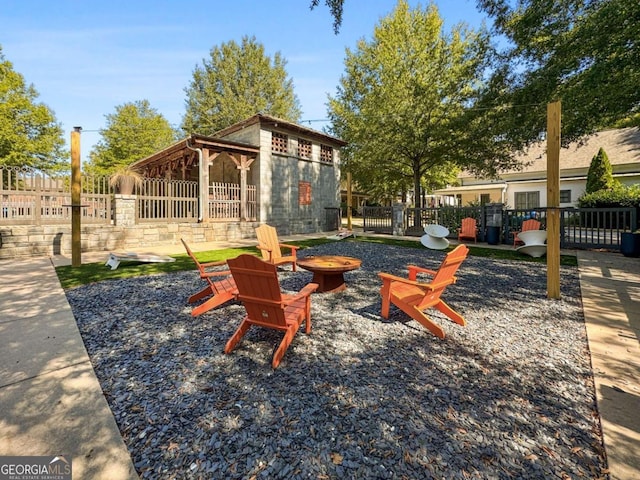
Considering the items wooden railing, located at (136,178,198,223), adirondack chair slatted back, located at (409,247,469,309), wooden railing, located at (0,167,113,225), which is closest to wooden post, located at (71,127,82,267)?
wooden railing, located at (0,167,113,225)

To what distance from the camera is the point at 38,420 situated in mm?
2023

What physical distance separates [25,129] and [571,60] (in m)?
35.5

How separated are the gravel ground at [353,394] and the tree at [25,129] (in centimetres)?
2900

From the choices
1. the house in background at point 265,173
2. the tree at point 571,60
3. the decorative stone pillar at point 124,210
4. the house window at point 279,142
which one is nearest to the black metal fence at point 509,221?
the tree at point 571,60

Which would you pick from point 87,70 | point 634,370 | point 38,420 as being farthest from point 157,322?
point 87,70

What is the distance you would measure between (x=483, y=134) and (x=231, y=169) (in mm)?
13643

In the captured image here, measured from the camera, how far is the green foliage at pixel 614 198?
1597 cm

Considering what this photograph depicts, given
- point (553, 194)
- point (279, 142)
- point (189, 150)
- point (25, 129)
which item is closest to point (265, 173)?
point (279, 142)

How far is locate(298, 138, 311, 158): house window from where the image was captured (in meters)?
17.0

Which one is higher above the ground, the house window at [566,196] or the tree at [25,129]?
the tree at [25,129]

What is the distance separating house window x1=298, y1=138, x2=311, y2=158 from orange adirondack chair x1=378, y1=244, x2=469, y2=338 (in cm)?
1422

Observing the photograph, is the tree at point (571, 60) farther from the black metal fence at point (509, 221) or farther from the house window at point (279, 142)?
the house window at point (279, 142)

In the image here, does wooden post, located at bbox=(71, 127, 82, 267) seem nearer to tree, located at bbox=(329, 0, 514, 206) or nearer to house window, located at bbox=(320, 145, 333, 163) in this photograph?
house window, located at bbox=(320, 145, 333, 163)

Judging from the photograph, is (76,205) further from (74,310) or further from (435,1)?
(435,1)
